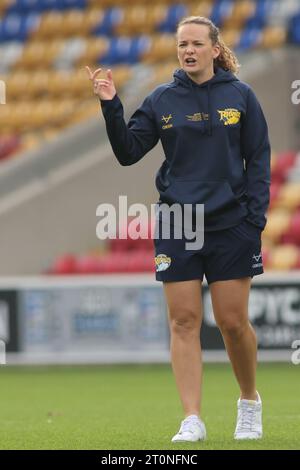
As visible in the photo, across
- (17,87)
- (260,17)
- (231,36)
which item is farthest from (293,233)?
(17,87)

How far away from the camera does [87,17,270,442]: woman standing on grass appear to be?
6.40m

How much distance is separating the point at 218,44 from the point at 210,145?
0.53m

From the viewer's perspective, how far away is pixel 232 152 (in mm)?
6457

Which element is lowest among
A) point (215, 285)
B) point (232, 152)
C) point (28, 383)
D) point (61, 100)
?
point (28, 383)

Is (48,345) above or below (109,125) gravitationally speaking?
below

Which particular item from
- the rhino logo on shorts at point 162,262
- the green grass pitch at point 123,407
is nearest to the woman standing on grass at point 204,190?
the rhino logo on shorts at point 162,262

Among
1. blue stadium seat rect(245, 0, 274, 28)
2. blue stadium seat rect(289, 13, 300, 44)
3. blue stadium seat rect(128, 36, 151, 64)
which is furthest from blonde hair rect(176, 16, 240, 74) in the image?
blue stadium seat rect(128, 36, 151, 64)

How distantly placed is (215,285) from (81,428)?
5.62 feet

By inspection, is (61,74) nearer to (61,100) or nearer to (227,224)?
(61,100)

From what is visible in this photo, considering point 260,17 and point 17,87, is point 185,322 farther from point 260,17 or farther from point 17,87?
point 17,87

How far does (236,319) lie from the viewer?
6.43 meters

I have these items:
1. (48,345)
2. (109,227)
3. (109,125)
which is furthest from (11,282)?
Answer: (109,125)

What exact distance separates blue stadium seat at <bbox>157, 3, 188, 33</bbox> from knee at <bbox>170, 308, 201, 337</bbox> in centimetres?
1366
